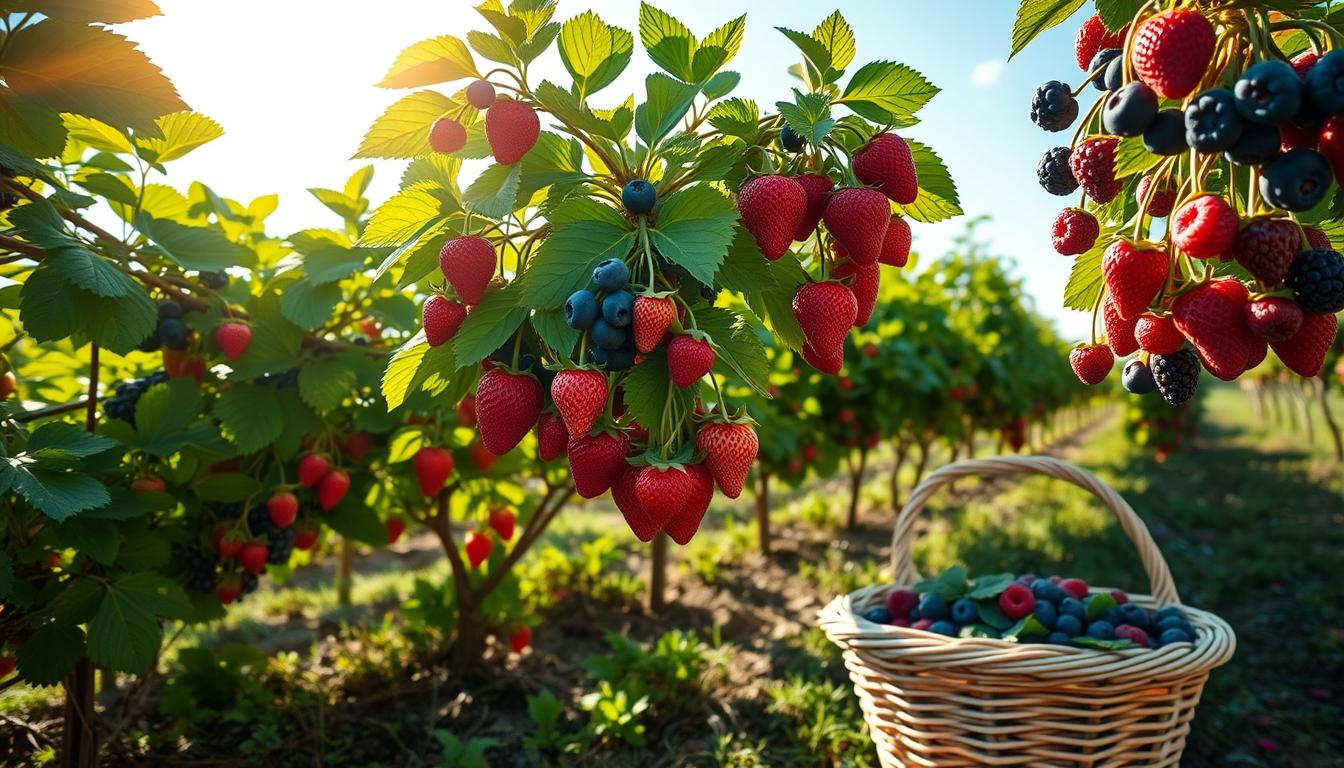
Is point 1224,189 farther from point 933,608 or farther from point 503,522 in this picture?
point 503,522

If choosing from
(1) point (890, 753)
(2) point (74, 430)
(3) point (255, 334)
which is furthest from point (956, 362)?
(2) point (74, 430)

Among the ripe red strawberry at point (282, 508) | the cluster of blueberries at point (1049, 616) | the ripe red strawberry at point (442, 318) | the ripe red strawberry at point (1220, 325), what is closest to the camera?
the ripe red strawberry at point (1220, 325)

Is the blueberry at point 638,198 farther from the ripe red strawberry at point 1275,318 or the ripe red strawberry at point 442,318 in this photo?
the ripe red strawberry at point 1275,318

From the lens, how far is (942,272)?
808 cm

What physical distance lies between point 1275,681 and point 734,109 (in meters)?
4.37

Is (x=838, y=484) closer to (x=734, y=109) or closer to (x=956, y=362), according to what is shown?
(x=956, y=362)

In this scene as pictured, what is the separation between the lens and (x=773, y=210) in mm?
983

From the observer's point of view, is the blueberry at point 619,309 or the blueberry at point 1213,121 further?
the blueberry at point 619,309

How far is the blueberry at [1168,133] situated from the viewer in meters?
0.88

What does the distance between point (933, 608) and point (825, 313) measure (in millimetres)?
1339

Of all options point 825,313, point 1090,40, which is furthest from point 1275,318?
point 1090,40

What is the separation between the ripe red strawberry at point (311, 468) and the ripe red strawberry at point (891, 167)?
171 cm

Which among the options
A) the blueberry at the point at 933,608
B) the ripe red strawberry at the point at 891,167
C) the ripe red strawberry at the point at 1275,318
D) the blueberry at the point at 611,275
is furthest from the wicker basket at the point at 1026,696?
the blueberry at the point at 611,275

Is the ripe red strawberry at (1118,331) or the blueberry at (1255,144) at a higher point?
the blueberry at (1255,144)
